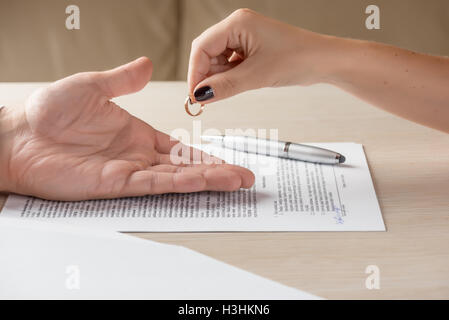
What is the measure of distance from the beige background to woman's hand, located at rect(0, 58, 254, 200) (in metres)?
0.80

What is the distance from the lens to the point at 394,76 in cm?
90

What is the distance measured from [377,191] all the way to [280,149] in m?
0.16

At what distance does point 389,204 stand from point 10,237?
460mm

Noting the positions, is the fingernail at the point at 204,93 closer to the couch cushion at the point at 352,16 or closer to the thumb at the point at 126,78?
the thumb at the point at 126,78

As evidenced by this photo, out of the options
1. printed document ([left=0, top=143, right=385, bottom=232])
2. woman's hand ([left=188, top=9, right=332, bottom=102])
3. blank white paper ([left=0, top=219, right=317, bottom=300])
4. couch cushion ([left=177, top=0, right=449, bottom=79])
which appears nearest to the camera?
blank white paper ([left=0, top=219, right=317, bottom=300])

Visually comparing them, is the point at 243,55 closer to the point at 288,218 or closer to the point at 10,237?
the point at 288,218

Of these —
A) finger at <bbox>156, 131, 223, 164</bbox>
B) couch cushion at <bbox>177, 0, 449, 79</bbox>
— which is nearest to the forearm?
finger at <bbox>156, 131, 223, 164</bbox>

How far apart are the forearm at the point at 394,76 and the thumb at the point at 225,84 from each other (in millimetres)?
→ 128

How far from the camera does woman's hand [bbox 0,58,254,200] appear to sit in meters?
0.78

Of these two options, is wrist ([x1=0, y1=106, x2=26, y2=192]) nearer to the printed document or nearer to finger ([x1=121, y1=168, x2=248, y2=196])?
the printed document

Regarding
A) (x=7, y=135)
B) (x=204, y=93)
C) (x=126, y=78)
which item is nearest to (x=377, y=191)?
(x=204, y=93)

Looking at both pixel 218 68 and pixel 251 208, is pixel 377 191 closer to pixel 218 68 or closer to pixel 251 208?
pixel 251 208

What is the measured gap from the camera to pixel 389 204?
30.7 inches

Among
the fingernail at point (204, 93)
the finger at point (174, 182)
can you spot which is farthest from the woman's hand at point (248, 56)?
the finger at point (174, 182)
